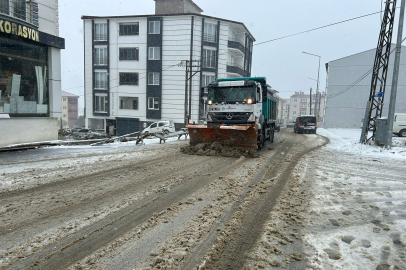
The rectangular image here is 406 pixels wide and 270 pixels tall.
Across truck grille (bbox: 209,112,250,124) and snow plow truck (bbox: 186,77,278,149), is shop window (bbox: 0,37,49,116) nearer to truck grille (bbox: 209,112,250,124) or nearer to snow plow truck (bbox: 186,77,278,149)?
snow plow truck (bbox: 186,77,278,149)

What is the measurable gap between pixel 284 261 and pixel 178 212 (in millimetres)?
1956

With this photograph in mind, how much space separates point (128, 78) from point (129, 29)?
642 centimetres

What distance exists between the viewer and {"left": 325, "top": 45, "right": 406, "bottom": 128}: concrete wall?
1678 inches

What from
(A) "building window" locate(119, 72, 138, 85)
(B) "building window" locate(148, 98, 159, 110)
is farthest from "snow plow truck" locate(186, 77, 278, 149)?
(A) "building window" locate(119, 72, 138, 85)

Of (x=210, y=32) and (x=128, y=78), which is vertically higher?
(x=210, y=32)

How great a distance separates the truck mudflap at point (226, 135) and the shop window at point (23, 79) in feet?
27.4

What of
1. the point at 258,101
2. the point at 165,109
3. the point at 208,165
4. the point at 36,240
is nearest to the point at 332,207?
the point at 208,165

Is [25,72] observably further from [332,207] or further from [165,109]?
[165,109]

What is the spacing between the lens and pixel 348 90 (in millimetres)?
43750

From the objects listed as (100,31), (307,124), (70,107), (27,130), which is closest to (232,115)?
(27,130)

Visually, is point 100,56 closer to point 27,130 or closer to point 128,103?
point 128,103

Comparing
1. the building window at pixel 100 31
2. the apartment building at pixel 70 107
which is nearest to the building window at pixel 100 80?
the building window at pixel 100 31

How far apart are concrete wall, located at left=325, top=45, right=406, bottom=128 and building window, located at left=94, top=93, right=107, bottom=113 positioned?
120 feet

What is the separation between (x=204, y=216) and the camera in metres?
4.23
